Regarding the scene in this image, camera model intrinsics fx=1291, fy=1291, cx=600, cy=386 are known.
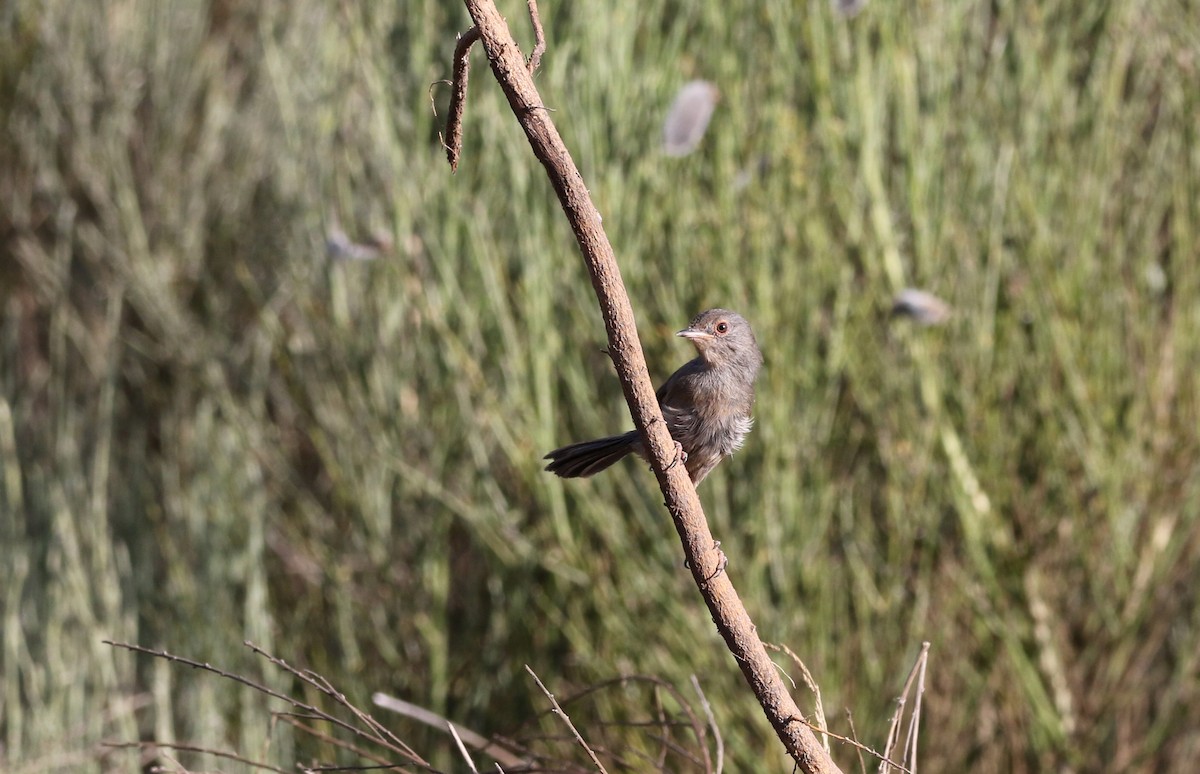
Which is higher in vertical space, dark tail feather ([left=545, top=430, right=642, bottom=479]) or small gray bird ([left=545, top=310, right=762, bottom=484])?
small gray bird ([left=545, top=310, right=762, bottom=484])

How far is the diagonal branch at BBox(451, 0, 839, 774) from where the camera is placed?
1349 mm

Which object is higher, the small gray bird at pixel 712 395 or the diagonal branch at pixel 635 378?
the small gray bird at pixel 712 395

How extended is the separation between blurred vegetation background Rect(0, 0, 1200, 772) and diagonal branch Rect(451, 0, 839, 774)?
2.27m

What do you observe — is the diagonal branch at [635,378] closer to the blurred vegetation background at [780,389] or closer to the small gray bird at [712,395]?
the small gray bird at [712,395]

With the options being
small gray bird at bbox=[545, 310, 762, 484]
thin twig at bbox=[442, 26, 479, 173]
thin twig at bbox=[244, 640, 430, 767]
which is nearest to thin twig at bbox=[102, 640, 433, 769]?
thin twig at bbox=[244, 640, 430, 767]

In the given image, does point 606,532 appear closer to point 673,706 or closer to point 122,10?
point 673,706

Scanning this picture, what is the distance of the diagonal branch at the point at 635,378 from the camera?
1.35 meters

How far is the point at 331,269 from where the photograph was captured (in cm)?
451

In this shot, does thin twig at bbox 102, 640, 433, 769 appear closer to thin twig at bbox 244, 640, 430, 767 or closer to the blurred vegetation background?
thin twig at bbox 244, 640, 430, 767

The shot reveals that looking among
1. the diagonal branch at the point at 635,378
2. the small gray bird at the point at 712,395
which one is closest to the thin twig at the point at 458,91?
the diagonal branch at the point at 635,378

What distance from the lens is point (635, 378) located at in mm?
1395

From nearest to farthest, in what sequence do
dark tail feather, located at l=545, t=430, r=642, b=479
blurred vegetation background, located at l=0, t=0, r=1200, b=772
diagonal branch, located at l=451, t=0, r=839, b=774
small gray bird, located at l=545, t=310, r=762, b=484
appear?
diagonal branch, located at l=451, t=0, r=839, b=774 < dark tail feather, located at l=545, t=430, r=642, b=479 < small gray bird, located at l=545, t=310, r=762, b=484 < blurred vegetation background, located at l=0, t=0, r=1200, b=772

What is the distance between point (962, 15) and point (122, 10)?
374 cm

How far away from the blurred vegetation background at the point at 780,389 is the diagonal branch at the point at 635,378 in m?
2.27
